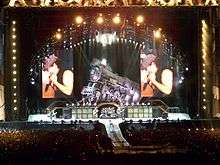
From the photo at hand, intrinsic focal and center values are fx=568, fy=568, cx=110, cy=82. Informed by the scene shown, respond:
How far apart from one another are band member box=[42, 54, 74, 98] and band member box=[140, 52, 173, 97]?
102 inches

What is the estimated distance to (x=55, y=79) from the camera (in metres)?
20.2

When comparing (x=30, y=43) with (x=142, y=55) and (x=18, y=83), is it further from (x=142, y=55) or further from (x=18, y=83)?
(x=142, y=55)

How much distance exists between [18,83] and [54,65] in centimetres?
152

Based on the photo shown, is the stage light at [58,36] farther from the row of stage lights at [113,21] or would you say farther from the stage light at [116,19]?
Result: the stage light at [116,19]

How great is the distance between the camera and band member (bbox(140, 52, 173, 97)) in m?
20.3

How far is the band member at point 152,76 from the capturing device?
20.3m

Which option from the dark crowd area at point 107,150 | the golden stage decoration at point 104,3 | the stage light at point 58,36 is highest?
the golden stage decoration at point 104,3

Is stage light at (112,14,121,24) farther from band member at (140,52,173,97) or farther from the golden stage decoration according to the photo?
band member at (140,52,173,97)

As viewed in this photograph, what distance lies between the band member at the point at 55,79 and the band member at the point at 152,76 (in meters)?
2.58

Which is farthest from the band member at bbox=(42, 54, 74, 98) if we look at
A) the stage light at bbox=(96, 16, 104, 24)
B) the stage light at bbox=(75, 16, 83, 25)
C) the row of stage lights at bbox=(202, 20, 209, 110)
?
the row of stage lights at bbox=(202, 20, 209, 110)

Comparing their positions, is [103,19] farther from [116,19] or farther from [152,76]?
[152,76]

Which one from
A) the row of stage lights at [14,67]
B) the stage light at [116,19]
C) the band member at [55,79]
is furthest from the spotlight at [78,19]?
the row of stage lights at [14,67]

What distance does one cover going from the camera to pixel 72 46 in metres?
20.2

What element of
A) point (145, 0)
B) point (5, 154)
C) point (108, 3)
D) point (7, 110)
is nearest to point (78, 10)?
point (108, 3)
